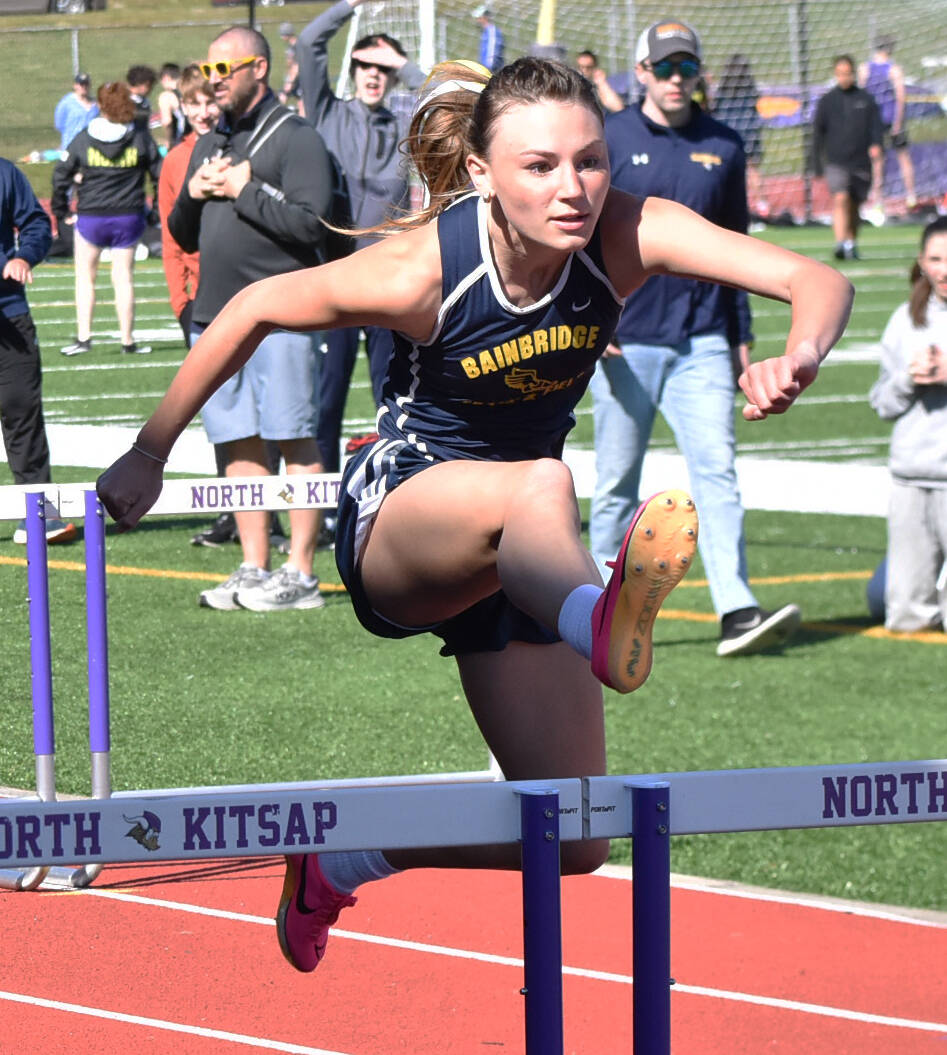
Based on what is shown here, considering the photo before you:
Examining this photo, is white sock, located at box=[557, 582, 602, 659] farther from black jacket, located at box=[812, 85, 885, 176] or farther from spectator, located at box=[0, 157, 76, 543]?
black jacket, located at box=[812, 85, 885, 176]

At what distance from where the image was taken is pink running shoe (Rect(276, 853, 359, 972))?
3.93 meters

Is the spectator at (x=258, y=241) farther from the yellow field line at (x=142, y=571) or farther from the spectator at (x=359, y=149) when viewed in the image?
the spectator at (x=359, y=149)

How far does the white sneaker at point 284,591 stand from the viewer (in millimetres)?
7031

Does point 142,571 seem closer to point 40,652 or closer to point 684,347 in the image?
point 40,652

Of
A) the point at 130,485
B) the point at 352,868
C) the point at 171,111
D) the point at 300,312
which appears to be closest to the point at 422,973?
the point at 352,868

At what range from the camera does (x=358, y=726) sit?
6.53m

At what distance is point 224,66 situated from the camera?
7.18 meters

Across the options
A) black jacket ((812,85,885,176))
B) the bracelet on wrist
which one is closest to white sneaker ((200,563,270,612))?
the bracelet on wrist

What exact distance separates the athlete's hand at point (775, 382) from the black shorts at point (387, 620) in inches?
33.4

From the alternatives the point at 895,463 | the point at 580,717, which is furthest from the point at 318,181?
the point at 580,717

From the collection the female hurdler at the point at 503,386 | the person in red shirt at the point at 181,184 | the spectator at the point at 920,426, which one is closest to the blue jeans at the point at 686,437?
the spectator at the point at 920,426

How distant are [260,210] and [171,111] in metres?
0.85

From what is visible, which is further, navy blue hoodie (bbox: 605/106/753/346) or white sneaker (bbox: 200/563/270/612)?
navy blue hoodie (bbox: 605/106/753/346)

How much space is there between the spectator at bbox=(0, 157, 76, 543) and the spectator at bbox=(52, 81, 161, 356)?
0.40 metres
